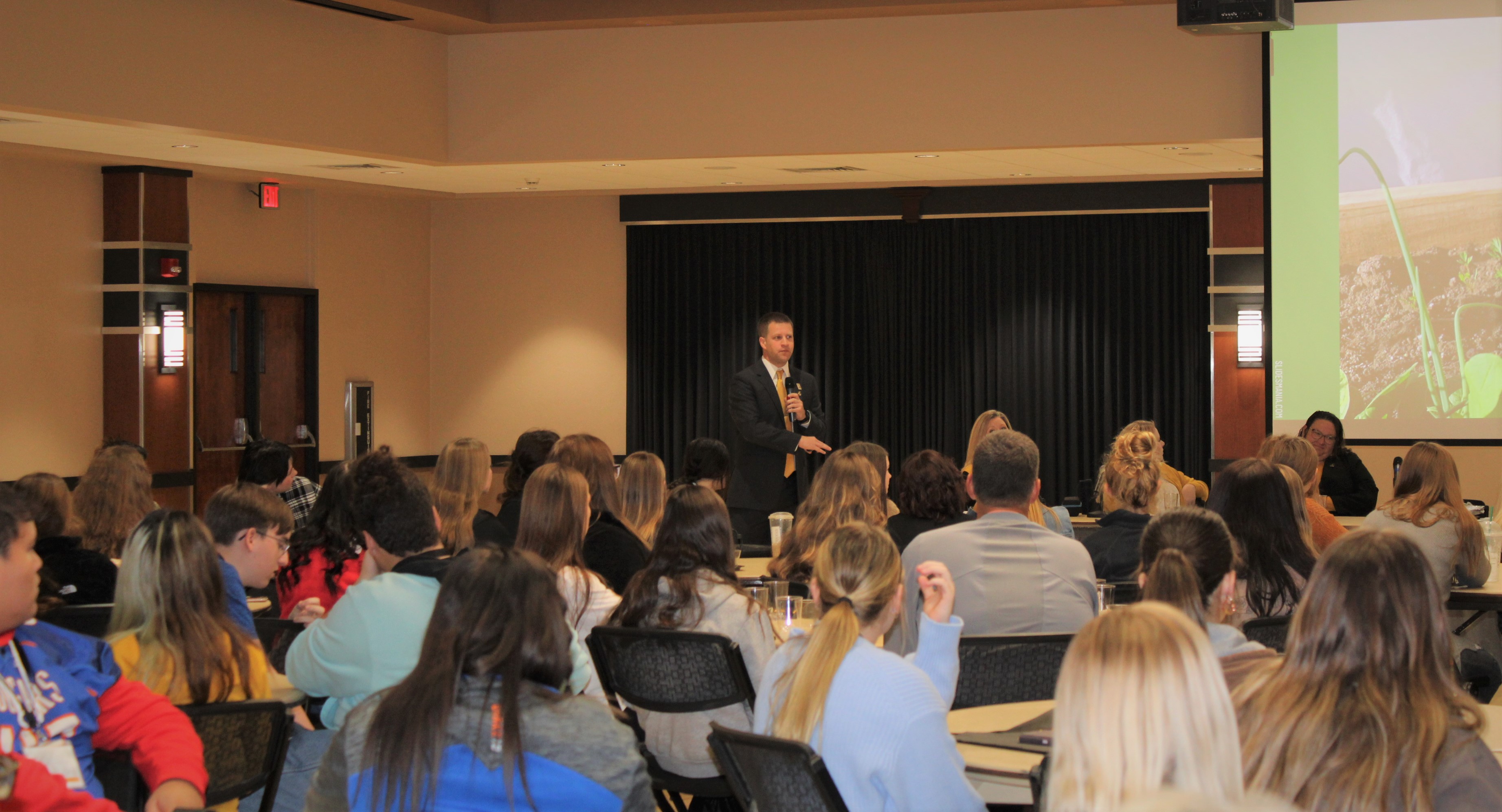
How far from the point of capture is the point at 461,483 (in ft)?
16.7

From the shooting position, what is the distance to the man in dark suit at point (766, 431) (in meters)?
7.21

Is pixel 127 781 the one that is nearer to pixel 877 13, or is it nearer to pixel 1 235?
pixel 877 13

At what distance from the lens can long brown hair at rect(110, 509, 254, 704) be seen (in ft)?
9.42

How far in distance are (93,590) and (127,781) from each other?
1949 mm

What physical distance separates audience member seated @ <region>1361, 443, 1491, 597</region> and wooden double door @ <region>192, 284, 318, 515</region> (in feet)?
23.2

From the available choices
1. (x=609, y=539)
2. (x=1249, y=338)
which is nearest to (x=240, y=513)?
(x=609, y=539)

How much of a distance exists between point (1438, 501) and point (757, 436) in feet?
10.8

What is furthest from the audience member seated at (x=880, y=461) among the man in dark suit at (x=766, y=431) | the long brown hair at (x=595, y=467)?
the man in dark suit at (x=766, y=431)

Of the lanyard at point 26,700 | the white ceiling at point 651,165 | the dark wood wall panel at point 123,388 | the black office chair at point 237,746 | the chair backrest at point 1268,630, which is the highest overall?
the white ceiling at point 651,165

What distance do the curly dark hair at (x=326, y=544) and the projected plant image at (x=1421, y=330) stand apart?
18.4 ft

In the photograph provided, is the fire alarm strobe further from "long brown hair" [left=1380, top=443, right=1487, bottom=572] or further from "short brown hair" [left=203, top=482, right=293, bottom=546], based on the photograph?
"short brown hair" [left=203, top=482, right=293, bottom=546]

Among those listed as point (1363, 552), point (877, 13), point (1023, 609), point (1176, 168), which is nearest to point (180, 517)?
point (1023, 609)

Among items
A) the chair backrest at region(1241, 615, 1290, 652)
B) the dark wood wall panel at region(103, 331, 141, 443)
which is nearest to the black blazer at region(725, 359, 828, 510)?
the chair backrest at region(1241, 615, 1290, 652)

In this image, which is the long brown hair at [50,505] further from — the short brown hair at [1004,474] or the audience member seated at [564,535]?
the short brown hair at [1004,474]
